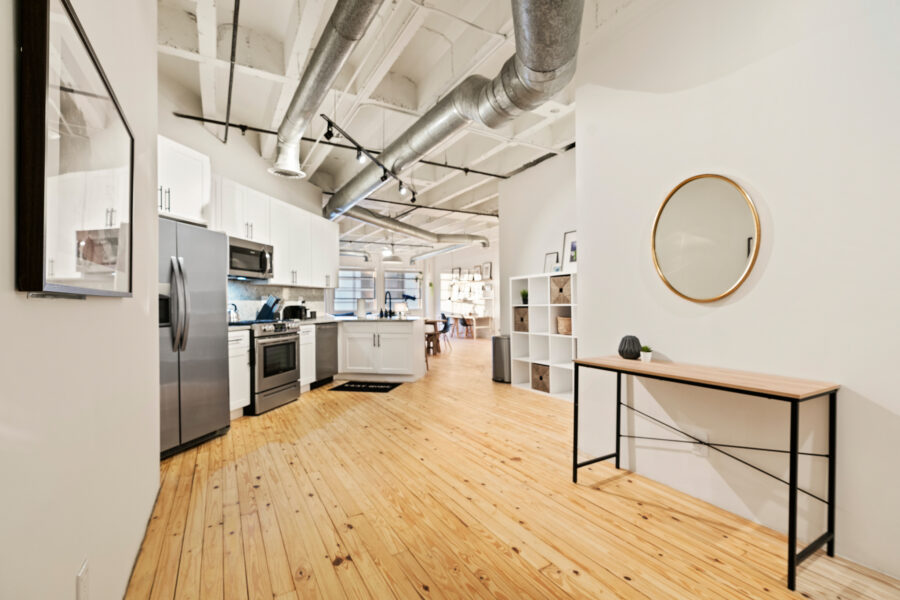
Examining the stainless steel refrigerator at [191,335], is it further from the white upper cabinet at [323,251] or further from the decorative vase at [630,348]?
the decorative vase at [630,348]

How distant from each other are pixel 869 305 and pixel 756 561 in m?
1.29

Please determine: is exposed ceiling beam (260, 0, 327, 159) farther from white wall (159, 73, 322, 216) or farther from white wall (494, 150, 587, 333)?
white wall (494, 150, 587, 333)

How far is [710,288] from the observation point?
2385 mm

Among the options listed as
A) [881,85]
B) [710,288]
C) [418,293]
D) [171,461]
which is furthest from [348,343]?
[418,293]

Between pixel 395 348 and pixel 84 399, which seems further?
pixel 395 348

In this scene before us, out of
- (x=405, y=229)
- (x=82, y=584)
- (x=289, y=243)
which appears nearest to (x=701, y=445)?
(x=82, y=584)

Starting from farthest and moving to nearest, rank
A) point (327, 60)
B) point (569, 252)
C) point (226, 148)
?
point (569, 252) → point (226, 148) → point (327, 60)

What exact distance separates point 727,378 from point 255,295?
5209 millimetres

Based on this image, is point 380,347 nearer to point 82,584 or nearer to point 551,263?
point 551,263

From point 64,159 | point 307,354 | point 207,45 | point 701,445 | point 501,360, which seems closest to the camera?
point 64,159

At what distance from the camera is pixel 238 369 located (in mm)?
4160

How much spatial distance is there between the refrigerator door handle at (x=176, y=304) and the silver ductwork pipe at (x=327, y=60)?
1708mm

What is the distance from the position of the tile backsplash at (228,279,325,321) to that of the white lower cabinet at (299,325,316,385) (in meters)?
0.70

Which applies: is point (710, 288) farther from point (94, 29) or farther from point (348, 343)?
point (348, 343)
